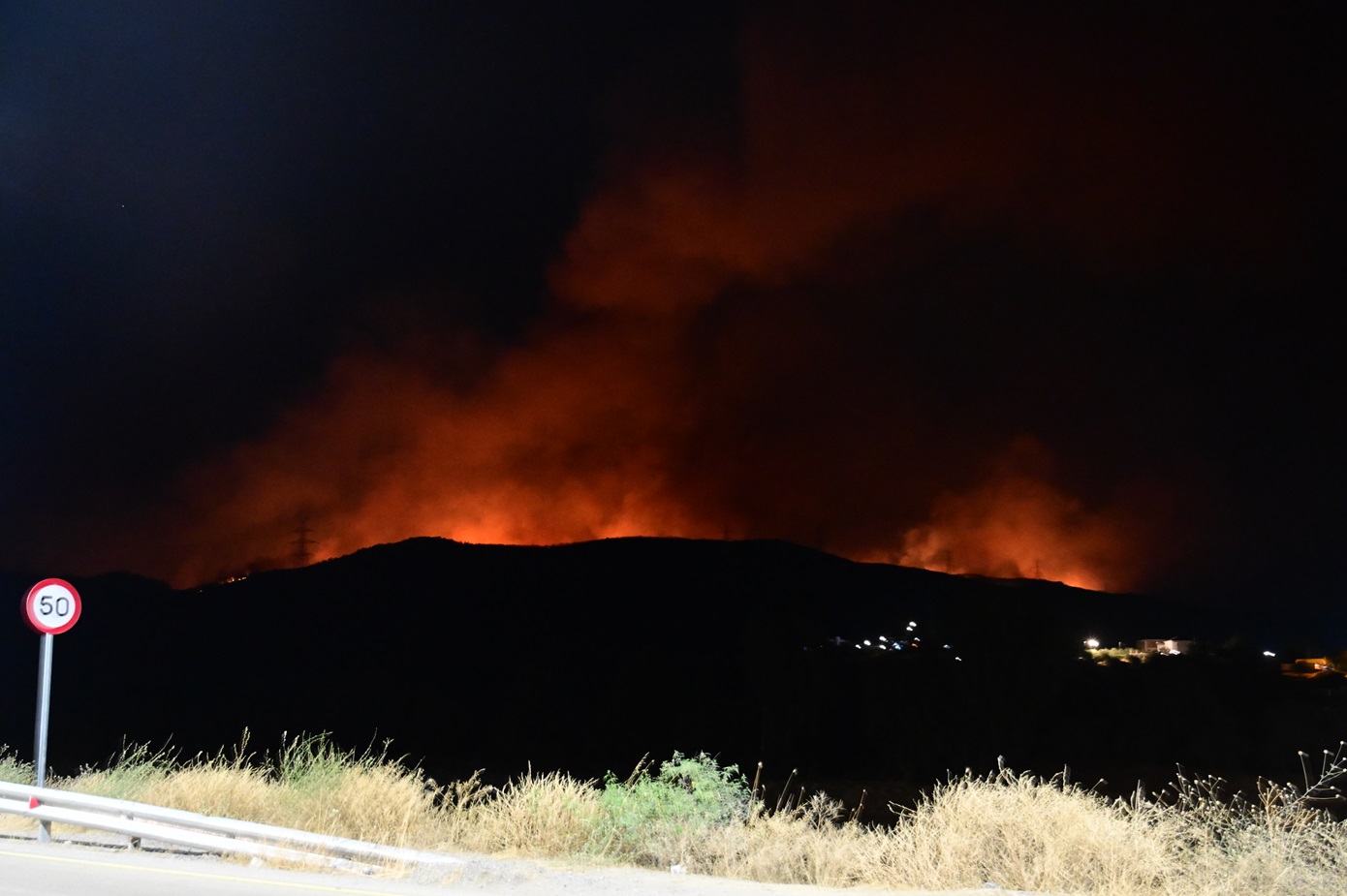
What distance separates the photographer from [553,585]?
11669cm

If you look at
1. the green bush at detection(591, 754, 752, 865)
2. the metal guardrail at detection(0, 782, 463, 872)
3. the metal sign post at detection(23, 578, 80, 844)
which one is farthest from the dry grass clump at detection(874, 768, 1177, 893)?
the metal sign post at detection(23, 578, 80, 844)

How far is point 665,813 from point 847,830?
1664 mm

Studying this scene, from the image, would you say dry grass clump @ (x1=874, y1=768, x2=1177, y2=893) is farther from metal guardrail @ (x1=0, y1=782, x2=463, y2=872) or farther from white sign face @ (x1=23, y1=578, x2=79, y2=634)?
white sign face @ (x1=23, y1=578, x2=79, y2=634)

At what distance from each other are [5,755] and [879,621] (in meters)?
127

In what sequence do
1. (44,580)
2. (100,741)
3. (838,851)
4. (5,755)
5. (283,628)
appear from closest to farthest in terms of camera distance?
1. (838,851)
2. (44,580)
3. (5,755)
4. (100,741)
5. (283,628)

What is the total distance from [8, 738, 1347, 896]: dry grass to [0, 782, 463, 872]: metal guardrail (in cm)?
84

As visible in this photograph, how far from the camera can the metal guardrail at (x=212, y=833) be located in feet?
28.8

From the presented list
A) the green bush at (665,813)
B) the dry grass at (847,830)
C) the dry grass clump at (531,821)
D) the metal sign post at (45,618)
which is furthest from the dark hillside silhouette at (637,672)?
the green bush at (665,813)

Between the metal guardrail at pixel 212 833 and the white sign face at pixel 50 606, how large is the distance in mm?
1785

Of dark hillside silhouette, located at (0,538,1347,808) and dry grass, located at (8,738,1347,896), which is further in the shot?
dark hillside silhouette, located at (0,538,1347,808)

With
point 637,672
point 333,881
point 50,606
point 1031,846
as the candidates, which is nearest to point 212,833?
point 333,881

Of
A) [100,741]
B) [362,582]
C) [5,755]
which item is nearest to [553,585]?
[362,582]

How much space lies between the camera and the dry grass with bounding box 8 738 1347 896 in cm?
819

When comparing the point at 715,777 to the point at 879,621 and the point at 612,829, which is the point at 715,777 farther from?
the point at 879,621
